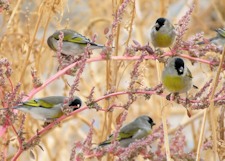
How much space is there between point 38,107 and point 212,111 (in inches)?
23.3

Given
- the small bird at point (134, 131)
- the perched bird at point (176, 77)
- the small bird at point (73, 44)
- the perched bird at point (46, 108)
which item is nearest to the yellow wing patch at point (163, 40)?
the perched bird at point (176, 77)

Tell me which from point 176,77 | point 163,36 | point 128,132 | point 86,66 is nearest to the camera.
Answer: point 176,77

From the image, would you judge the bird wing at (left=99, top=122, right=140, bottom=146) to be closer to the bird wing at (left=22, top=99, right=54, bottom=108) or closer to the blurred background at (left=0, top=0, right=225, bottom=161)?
the blurred background at (left=0, top=0, right=225, bottom=161)

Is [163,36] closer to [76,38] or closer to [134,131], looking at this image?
[76,38]

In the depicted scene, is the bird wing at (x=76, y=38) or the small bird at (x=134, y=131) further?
the small bird at (x=134, y=131)

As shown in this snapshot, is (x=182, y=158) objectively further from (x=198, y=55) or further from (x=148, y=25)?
(x=148, y=25)

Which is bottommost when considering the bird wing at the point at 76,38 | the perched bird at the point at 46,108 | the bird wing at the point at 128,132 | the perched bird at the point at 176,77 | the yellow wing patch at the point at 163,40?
the bird wing at the point at 128,132

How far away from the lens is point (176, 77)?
2.00 m

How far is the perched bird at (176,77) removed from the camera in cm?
193

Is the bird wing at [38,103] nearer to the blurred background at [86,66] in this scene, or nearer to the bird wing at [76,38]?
the blurred background at [86,66]

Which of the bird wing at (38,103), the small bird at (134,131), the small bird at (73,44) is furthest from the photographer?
the small bird at (134,131)

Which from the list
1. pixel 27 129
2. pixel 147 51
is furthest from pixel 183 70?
pixel 27 129

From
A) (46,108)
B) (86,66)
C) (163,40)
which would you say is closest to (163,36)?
(163,40)

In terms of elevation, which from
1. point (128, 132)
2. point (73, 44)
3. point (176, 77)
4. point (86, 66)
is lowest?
point (128, 132)
